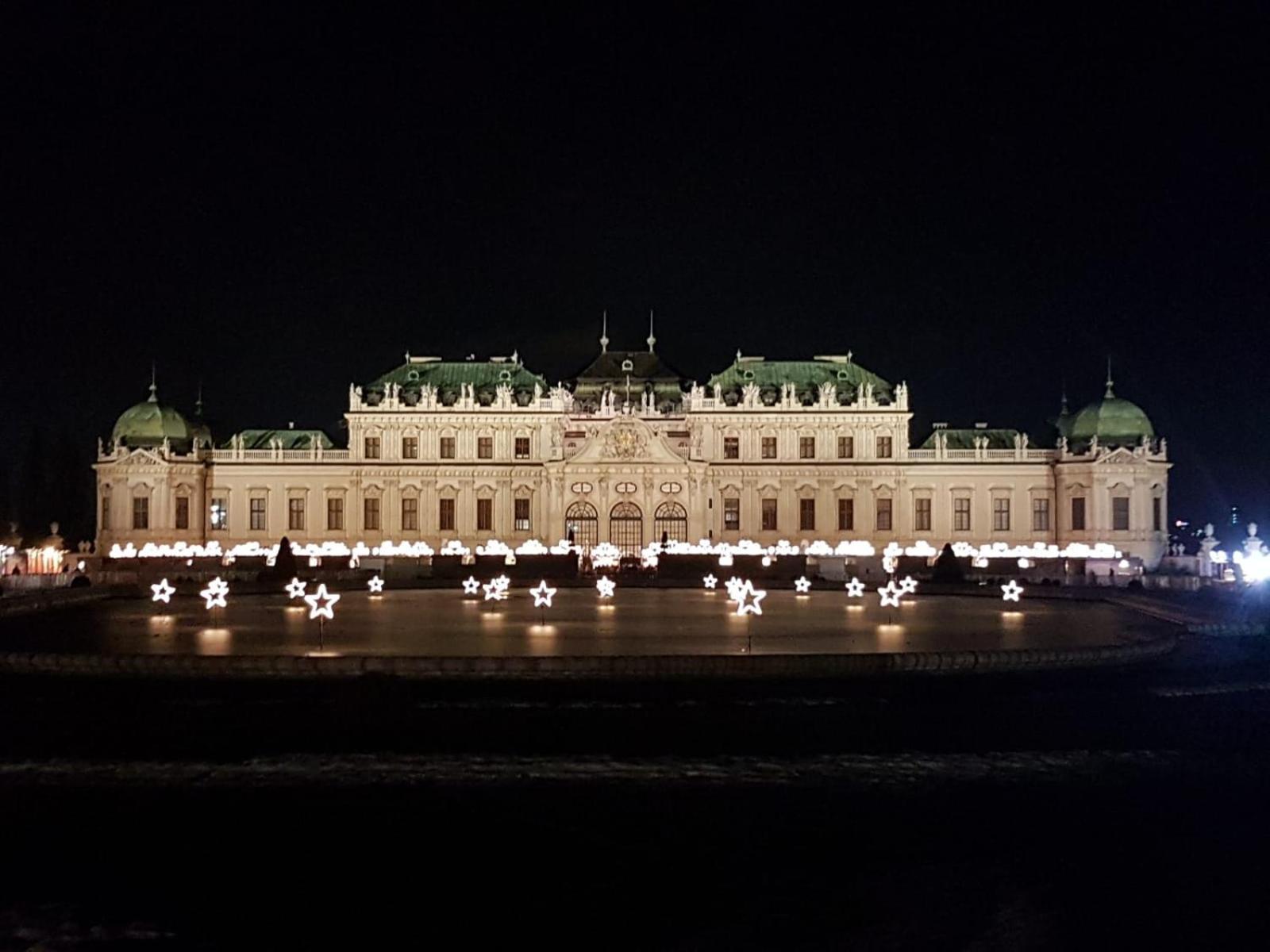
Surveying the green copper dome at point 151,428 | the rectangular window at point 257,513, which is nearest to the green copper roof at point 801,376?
the rectangular window at point 257,513

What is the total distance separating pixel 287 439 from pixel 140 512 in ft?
32.7

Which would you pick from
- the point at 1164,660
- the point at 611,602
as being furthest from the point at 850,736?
the point at 611,602

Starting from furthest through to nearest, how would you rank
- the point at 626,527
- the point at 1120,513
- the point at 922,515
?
the point at 922,515 < the point at 626,527 < the point at 1120,513

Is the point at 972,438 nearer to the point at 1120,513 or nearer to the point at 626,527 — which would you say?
the point at 1120,513

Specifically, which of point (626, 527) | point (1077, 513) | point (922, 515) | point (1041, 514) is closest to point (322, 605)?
point (626, 527)

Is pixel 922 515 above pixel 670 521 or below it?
above

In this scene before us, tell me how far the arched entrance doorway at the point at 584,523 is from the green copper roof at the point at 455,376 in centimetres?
863

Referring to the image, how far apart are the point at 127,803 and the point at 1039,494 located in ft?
250

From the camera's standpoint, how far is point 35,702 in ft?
70.4

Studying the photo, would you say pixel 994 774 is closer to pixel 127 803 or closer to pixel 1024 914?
pixel 1024 914

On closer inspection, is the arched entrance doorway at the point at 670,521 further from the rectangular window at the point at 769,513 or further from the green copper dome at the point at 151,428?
the green copper dome at the point at 151,428

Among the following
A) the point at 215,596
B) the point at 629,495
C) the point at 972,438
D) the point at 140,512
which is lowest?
the point at 215,596

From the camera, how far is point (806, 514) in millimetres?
85125

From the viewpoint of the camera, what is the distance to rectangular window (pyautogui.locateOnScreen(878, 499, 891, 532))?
85125 millimetres
